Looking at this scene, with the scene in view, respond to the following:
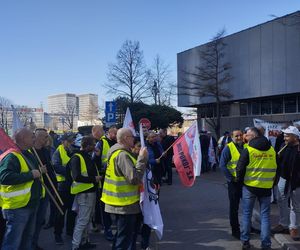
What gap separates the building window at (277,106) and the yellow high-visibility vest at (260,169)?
24.6 metres

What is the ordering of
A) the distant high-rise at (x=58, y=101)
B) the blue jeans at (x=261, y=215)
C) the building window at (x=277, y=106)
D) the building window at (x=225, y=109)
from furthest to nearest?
the distant high-rise at (x=58, y=101), the building window at (x=225, y=109), the building window at (x=277, y=106), the blue jeans at (x=261, y=215)

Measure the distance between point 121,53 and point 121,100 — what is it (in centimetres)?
494

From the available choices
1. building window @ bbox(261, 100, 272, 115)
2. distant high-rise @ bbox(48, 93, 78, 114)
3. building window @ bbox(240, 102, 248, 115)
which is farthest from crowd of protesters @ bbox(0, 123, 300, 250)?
distant high-rise @ bbox(48, 93, 78, 114)

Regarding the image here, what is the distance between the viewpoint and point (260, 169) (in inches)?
251

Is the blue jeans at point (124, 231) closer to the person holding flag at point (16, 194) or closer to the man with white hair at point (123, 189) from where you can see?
the man with white hair at point (123, 189)

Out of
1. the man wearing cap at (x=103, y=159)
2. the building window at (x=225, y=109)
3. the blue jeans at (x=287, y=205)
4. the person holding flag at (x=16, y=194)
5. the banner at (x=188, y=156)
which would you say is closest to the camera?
the person holding flag at (x=16, y=194)

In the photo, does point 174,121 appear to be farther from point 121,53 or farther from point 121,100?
point 121,53

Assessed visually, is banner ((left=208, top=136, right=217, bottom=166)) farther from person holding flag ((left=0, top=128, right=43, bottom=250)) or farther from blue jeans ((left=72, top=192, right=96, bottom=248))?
person holding flag ((left=0, top=128, right=43, bottom=250))

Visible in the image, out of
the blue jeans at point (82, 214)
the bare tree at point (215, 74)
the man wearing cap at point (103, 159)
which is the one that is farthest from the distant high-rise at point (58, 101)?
the blue jeans at point (82, 214)

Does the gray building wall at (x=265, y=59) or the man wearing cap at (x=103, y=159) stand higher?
the gray building wall at (x=265, y=59)

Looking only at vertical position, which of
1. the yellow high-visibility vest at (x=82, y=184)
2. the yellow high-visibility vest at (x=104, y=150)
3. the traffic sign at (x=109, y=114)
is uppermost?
the traffic sign at (x=109, y=114)

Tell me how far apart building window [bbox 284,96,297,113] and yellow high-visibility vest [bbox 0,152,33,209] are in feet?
85.2

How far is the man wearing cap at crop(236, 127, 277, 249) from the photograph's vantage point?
20.8ft

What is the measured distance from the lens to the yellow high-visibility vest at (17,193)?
204 inches
